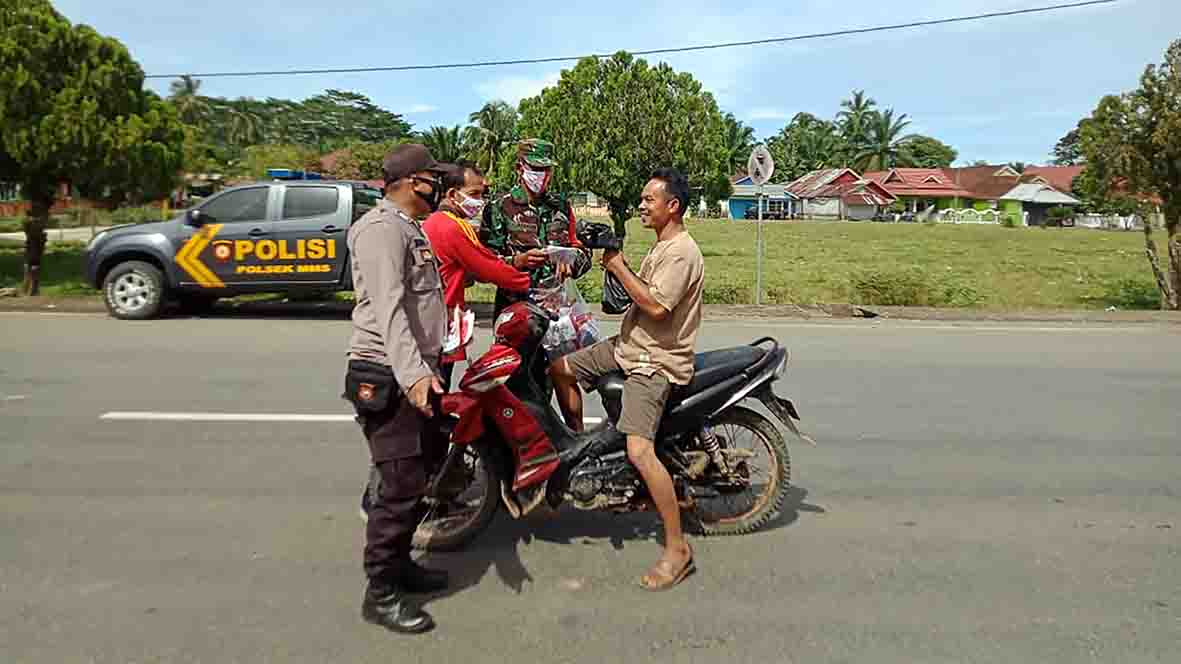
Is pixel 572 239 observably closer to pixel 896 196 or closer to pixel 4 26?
pixel 4 26

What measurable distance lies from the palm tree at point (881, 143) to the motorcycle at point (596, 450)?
293 ft

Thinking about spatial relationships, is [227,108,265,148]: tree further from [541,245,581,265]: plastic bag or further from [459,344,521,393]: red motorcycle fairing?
[459,344,521,393]: red motorcycle fairing

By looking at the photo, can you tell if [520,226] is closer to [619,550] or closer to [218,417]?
[619,550]

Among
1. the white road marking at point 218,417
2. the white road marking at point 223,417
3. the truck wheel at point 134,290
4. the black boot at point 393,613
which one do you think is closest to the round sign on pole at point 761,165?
the white road marking at point 218,417

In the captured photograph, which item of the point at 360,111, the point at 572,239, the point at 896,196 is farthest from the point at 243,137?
the point at 572,239

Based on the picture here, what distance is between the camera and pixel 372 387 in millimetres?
3256

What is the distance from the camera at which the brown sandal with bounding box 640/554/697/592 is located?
3762 mm

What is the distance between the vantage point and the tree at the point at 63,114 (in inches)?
473

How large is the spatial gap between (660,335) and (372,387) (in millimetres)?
1291

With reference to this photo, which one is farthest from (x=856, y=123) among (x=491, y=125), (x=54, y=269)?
(x=54, y=269)

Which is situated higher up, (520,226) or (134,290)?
(520,226)

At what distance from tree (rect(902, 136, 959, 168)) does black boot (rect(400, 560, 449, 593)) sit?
93966mm

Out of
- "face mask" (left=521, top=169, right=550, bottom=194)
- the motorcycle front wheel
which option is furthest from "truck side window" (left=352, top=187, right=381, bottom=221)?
the motorcycle front wheel

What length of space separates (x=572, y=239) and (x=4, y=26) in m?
11.5
